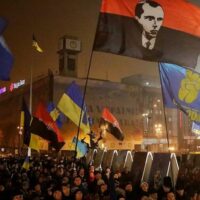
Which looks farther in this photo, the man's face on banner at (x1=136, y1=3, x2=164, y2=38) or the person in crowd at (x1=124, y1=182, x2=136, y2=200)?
the person in crowd at (x1=124, y1=182, x2=136, y2=200)

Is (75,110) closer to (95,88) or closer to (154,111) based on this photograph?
(95,88)

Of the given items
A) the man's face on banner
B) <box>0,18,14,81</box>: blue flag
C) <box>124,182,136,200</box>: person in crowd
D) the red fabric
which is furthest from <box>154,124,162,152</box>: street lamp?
the man's face on banner

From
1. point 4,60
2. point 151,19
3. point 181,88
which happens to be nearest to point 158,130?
point 181,88

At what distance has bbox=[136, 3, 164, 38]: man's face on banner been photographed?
32.6 ft

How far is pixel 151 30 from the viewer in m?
10.0

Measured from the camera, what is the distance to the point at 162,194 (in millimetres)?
11211

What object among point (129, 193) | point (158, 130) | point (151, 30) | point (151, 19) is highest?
point (158, 130)

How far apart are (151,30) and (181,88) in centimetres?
156

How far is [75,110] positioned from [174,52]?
8.67 m

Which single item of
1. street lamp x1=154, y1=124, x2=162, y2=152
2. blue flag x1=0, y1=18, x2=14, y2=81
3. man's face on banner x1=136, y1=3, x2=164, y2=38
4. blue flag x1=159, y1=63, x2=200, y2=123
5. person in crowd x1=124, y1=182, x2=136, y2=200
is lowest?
person in crowd x1=124, y1=182, x2=136, y2=200

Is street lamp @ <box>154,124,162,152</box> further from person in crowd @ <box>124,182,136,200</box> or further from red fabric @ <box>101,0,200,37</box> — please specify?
red fabric @ <box>101,0,200,37</box>

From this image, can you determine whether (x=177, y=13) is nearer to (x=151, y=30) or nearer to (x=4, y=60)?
(x=151, y=30)

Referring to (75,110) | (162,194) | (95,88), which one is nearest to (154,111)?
(95,88)

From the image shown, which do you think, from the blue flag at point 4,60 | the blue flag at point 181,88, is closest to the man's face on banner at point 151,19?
the blue flag at point 181,88
